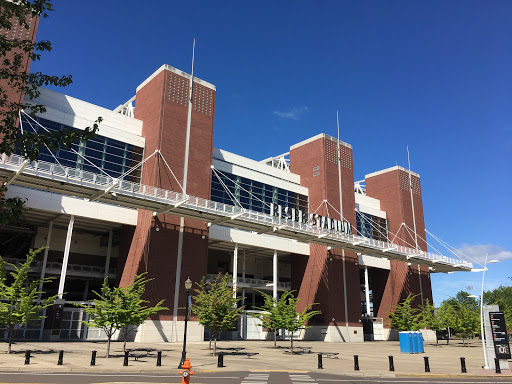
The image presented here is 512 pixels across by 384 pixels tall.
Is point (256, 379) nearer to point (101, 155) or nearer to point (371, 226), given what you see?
point (101, 155)

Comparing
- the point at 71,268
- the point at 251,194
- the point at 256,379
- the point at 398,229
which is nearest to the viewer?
the point at 256,379

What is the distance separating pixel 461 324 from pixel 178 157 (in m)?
41.3

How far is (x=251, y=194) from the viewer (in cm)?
5494

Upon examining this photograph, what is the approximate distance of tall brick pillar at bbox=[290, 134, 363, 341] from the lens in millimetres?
55438

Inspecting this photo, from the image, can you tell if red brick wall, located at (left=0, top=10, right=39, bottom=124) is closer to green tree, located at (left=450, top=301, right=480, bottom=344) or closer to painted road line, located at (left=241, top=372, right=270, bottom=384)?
painted road line, located at (left=241, top=372, right=270, bottom=384)

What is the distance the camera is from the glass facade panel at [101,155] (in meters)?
40.2

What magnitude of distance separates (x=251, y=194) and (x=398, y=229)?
98.0ft

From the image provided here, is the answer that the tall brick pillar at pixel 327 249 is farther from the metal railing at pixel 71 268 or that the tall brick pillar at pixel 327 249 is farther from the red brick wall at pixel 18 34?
the red brick wall at pixel 18 34

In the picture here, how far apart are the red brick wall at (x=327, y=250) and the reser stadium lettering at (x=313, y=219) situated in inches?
65.7

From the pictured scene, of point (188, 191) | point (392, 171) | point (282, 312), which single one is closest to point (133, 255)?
point (188, 191)

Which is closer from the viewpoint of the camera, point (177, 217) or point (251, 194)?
point (177, 217)

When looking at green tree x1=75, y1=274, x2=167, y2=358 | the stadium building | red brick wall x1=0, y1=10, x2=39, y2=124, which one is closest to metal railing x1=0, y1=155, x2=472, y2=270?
the stadium building

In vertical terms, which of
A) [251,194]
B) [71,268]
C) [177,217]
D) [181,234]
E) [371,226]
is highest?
[251,194]

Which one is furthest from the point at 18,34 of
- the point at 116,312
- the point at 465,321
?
the point at 465,321
